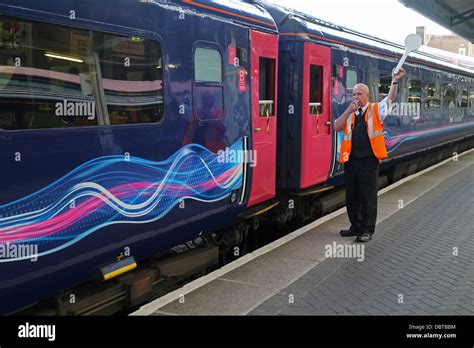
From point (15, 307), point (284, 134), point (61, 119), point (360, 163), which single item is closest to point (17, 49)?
point (61, 119)

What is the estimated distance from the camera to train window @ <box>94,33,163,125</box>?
13.4ft

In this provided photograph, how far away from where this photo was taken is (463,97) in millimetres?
19062

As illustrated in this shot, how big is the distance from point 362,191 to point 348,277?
1.51 m

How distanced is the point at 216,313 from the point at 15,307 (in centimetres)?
159

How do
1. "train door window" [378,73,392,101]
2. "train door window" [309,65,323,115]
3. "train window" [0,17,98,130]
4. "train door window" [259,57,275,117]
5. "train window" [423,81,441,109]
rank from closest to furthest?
"train window" [0,17,98,130] < "train door window" [259,57,275,117] < "train door window" [309,65,323,115] < "train door window" [378,73,392,101] < "train window" [423,81,441,109]

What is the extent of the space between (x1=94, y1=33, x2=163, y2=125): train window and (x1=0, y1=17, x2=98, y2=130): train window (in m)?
0.17

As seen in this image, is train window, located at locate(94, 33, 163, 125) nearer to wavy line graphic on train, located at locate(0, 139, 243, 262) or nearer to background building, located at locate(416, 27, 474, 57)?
wavy line graphic on train, located at locate(0, 139, 243, 262)

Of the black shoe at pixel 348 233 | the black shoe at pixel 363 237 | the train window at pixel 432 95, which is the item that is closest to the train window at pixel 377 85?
the train window at pixel 432 95

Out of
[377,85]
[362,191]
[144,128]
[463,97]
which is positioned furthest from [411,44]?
[463,97]

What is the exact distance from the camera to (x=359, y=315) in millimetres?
4281

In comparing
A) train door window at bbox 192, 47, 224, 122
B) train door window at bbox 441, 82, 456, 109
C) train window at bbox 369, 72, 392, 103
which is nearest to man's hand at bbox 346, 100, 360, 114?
train door window at bbox 192, 47, 224, 122

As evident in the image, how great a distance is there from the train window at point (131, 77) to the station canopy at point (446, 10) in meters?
16.4

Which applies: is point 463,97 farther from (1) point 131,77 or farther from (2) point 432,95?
(1) point 131,77

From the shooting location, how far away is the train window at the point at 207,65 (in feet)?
16.9
